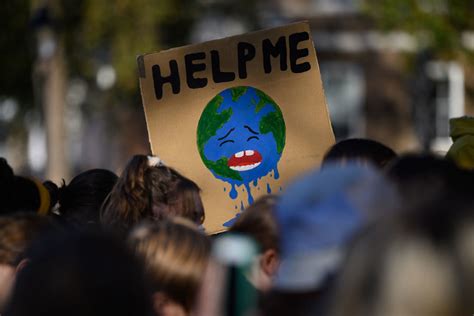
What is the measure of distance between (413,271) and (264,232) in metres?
1.25

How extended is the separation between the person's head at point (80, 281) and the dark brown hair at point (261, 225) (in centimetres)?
88

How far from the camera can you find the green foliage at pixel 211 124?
14.9 ft

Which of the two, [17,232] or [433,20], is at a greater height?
[433,20]

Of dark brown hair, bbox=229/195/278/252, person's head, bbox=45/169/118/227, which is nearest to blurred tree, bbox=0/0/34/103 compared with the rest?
person's head, bbox=45/169/118/227

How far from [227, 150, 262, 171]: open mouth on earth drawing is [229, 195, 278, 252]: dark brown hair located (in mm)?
1541

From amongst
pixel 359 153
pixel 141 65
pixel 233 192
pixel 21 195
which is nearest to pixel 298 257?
pixel 359 153

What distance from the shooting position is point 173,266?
2689mm

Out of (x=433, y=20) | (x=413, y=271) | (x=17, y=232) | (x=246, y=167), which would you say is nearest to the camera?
(x=413, y=271)

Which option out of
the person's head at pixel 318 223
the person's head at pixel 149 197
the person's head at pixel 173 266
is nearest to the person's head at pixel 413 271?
the person's head at pixel 318 223

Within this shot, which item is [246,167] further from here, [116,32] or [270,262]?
[116,32]

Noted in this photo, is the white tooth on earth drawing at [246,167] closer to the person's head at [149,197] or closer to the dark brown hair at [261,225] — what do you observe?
the person's head at [149,197]

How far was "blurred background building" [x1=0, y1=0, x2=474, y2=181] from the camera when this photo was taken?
1598cm

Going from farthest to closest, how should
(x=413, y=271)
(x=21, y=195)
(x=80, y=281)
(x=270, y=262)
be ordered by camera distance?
(x=21, y=195) → (x=270, y=262) → (x=80, y=281) → (x=413, y=271)

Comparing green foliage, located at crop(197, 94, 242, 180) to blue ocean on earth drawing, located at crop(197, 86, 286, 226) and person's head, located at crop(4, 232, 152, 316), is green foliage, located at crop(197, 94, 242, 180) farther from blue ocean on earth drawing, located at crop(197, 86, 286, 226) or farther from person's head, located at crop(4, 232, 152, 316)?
person's head, located at crop(4, 232, 152, 316)
